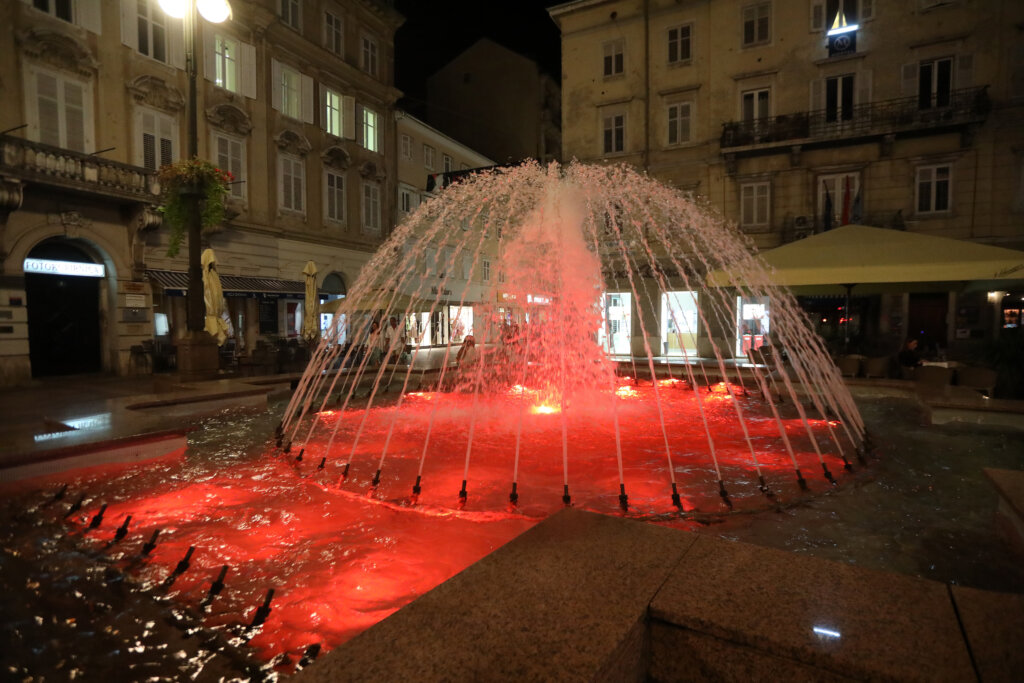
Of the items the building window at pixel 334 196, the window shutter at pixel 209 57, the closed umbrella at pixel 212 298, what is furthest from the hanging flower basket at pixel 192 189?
the building window at pixel 334 196

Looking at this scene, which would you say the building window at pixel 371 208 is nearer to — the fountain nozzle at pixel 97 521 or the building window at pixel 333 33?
the building window at pixel 333 33

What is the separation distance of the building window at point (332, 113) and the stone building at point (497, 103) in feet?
53.8

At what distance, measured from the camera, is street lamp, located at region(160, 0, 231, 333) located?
9.95m

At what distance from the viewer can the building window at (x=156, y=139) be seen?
64.3 ft

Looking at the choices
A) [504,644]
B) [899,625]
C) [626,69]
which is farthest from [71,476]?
[626,69]

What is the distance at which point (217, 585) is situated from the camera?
332 centimetres

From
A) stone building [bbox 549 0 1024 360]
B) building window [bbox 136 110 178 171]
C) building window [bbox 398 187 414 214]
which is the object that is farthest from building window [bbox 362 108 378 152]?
stone building [bbox 549 0 1024 360]

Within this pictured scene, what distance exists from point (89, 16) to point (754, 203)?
2674cm

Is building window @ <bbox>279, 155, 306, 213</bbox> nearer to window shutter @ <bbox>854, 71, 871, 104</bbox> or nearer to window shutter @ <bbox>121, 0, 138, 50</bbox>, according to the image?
window shutter @ <bbox>121, 0, 138, 50</bbox>

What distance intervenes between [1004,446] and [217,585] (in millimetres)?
8768

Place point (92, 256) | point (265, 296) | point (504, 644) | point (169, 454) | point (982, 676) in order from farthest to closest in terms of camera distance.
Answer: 1. point (265, 296)
2. point (92, 256)
3. point (169, 454)
4. point (504, 644)
5. point (982, 676)

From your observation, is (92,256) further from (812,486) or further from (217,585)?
(812,486)

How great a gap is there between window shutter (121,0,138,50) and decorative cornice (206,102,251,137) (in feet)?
10.6

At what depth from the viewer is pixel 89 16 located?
59.0ft
